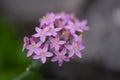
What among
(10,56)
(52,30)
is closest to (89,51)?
(10,56)

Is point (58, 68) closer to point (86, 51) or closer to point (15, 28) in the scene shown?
point (86, 51)

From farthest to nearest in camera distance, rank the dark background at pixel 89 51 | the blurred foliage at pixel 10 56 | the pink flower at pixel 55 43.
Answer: the dark background at pixel 89 51 → the blurred foliage at pixel 10 56 → the pink flower at pixel 55 43

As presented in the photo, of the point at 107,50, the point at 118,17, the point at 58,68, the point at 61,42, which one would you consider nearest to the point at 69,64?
the point at 58,68

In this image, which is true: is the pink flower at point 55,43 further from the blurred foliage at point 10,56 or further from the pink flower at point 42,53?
the blurred foliage at point 10,56

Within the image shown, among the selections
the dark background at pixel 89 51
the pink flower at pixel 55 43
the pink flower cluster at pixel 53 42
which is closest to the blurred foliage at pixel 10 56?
the dark background at pixel 89 51

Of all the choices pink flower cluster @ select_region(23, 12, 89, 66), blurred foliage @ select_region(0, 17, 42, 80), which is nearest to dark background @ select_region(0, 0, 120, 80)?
blurred foliage @ select_region(0, 17, 42, 80)

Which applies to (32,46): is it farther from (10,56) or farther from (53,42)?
(10,56)

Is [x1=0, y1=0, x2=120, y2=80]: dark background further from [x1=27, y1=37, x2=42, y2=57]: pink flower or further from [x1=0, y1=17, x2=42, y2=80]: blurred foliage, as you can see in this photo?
[x1=27, y1=37, x2=42, y2=57]: pink flower
